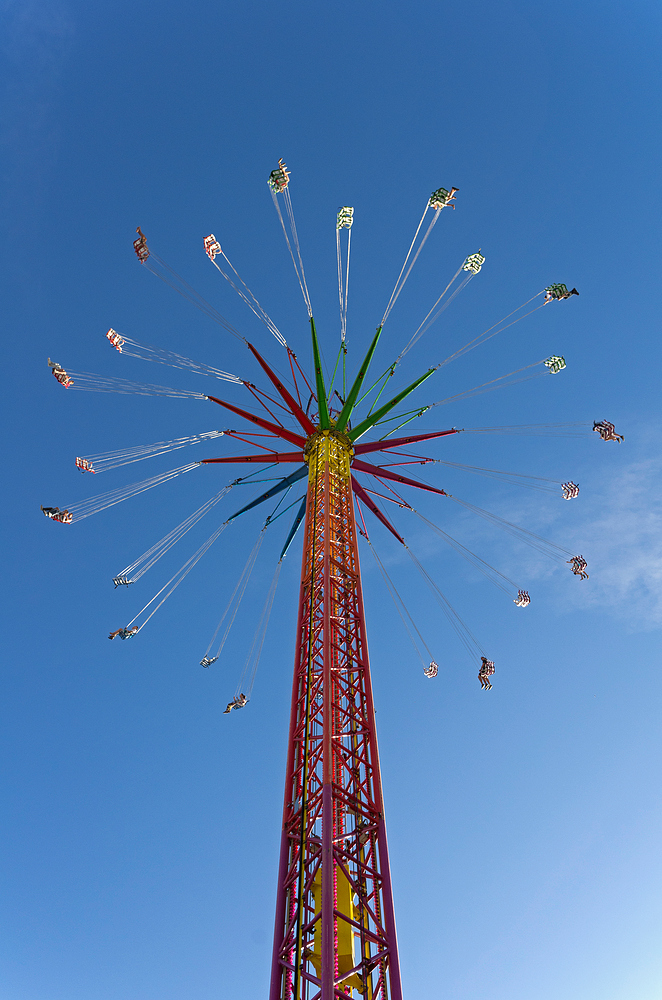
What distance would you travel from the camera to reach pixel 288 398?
18.9 m

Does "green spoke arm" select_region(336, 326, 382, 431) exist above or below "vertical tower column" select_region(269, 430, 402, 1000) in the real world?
above

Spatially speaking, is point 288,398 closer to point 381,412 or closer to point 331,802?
point 381,412

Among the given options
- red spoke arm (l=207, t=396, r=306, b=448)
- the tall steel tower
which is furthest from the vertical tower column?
red spoke arm (l=207, t=396, r=306, b=448)

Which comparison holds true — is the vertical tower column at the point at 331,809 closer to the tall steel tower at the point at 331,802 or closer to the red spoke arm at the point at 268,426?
the tall steel tower at the point at 331,802

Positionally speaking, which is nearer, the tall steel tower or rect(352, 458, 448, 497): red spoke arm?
the tall steel tower

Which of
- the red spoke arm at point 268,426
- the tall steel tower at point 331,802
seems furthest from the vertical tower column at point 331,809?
the red spoke arm at point 268,426

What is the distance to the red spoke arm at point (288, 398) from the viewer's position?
18.5 meters

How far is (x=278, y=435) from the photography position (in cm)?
1984

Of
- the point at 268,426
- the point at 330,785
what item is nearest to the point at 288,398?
the point at 268,426

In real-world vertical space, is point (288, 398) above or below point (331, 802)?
above

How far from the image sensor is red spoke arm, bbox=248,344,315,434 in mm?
18453

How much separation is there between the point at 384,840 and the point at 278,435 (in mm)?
12281

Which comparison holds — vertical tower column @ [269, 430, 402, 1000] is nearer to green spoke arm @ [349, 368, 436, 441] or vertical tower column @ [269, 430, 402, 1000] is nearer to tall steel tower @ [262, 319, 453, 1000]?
tall steel tower @ [262, 319, 453, 1000]

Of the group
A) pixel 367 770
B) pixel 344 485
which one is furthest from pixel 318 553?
pixel 367 770
